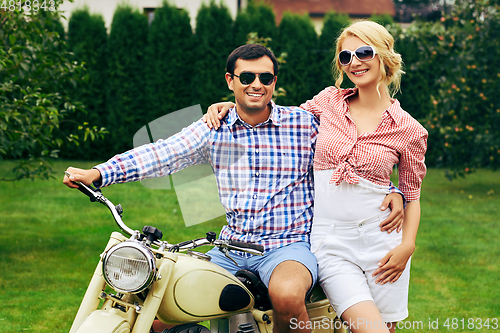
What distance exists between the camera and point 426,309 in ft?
14.6

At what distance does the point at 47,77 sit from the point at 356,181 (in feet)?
13.5

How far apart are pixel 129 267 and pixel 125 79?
9832mm

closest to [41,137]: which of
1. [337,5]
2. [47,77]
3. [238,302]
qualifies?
[47,77]

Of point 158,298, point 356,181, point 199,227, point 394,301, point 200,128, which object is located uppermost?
point 200,128

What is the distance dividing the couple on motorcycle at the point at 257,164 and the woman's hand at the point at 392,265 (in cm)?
11

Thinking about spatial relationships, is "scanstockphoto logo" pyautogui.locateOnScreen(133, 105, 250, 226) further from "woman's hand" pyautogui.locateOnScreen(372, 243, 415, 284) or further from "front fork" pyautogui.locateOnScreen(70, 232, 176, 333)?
"woman's hand" pyautogui.locateOnScreen(372, 243, 415, 284)

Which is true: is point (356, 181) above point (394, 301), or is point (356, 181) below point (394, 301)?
above

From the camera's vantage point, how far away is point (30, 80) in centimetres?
534

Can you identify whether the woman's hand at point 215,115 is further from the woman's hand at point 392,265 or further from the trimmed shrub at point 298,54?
the trimmed shrub at point 298,54

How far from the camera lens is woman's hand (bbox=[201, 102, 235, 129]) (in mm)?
2801

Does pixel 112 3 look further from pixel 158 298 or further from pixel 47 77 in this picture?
pixel 158 298

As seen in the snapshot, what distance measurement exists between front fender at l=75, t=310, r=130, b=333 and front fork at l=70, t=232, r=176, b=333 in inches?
1.9

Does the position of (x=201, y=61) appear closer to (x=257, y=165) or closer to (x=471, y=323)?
(x=471, y=323)

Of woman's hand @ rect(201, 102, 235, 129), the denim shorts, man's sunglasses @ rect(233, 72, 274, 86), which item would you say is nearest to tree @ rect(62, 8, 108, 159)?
woman's hand @ rect(201, 102, 235, 129)
